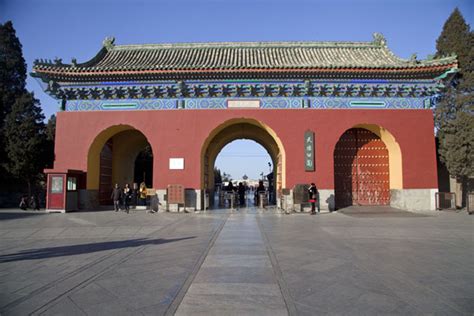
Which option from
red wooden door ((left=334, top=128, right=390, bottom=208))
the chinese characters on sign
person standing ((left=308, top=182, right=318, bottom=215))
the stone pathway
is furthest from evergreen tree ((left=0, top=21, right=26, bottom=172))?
the stone pathway

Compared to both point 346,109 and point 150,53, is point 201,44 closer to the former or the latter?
point 150,53

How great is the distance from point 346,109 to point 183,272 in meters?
10.9

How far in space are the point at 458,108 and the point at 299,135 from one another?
6950 mm

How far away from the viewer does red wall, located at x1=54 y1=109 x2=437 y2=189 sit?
13.3 meters

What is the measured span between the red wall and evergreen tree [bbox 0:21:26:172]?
34.4 ft

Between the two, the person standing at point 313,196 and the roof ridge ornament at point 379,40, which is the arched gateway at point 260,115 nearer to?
the person standing at point 313,196

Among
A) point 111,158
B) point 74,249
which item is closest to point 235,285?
point 74,249

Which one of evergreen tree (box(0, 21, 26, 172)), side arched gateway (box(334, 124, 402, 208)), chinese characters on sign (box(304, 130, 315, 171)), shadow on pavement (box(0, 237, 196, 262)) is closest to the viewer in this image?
shadow on pavement (box(0, 237, 196, 262))

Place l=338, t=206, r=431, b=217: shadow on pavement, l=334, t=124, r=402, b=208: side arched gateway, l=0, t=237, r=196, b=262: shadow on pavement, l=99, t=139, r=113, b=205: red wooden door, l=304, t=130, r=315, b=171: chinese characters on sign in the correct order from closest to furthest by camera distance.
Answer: l=0, t=237, r=196, b=262: shadow on pavement, l=338, t=206, r=431, b=217: shadow on pavement, l=304, t=130, r=315, b=171: chinese characters on sign, l=334, t=124, r=402, b=208: side arched gateway, l=99, t=139, r=113, b=205: red wooden door

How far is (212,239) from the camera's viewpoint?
7027mm

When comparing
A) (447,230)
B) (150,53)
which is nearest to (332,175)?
(447,230)

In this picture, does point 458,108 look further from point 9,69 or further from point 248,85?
point 9,69

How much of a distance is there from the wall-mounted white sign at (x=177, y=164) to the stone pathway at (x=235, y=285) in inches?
291

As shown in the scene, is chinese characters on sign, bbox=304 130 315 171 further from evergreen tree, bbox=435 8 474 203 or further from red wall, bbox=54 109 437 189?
evergreen tree, bbox=435 8 474 203
